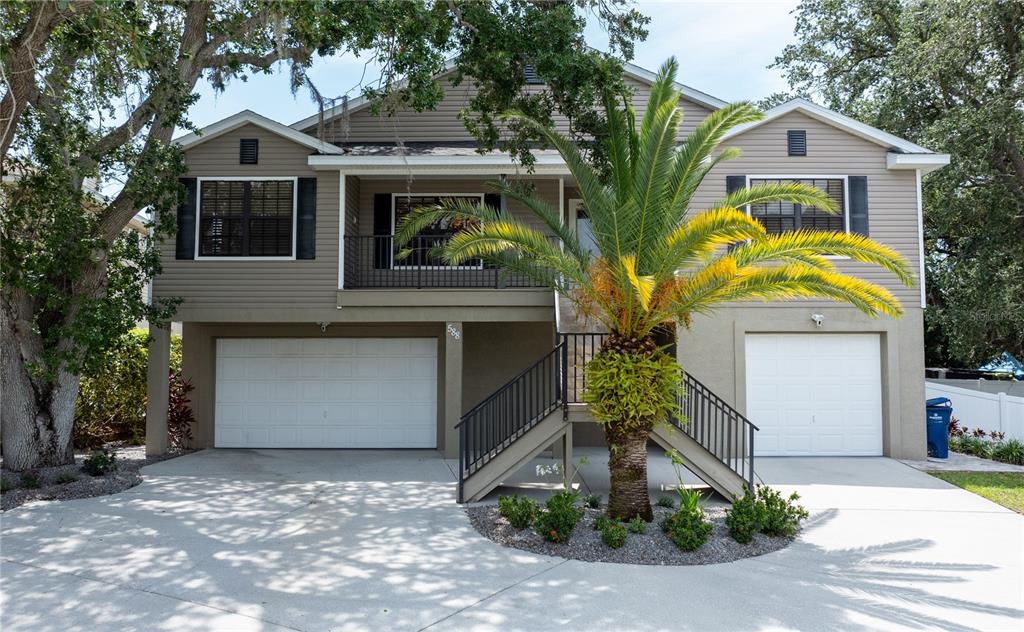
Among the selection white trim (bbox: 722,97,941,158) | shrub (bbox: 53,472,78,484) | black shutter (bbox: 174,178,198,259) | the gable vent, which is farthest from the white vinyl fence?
shrub (bbox: 53,472,78,484)

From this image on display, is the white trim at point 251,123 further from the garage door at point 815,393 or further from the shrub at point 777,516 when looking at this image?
the shrub at point 777,516

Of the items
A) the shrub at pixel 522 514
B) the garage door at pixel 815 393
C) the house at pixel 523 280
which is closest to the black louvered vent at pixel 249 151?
the house at pixel 523 280

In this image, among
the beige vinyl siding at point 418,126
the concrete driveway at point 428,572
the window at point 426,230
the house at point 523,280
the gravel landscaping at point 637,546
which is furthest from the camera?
the beige vinyl siding at point 418,126

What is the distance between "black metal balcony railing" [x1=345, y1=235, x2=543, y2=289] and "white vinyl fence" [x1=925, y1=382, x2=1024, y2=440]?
9325 millimetres

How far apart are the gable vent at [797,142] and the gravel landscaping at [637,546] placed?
290 inches

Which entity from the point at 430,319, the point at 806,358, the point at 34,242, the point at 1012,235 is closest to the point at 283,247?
the point at 430,319

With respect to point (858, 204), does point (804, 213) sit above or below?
below

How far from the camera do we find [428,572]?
6152mm

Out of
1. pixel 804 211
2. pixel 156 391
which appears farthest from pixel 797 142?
pixel 156 391

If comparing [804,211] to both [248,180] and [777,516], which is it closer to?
[777,516]

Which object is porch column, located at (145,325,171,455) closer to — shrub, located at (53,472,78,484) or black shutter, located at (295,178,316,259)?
shrub, located at (53,472,78,484)

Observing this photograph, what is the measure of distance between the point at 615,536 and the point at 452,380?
549cm

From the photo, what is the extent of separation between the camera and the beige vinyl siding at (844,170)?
12.0 metres

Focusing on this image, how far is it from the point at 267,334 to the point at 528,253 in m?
7.24
